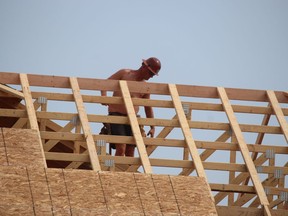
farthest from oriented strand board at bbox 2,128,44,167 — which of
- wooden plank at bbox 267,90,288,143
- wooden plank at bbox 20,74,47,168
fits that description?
wooden plank at bbox 267,90,288,143

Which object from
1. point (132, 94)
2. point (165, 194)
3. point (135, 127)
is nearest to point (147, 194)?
point (165, 194)

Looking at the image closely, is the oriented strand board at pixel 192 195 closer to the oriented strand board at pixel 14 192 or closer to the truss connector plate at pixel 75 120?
the oriented strand board at pixel 14 192

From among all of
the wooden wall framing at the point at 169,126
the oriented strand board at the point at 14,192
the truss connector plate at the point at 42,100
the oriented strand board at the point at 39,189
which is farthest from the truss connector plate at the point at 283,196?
the oriented strand board at the point at 14,192

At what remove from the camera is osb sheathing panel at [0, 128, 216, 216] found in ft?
41.7

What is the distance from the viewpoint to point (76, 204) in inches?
505

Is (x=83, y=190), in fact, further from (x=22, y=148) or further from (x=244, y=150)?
(x=244, y=150)

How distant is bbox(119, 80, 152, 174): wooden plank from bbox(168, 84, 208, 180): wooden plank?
0.66 metres

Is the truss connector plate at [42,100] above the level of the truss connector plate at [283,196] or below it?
above

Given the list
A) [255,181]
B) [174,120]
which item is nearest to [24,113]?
[174,120]

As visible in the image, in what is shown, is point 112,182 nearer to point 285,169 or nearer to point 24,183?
point 24,183

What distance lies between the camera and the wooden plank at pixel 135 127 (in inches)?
572

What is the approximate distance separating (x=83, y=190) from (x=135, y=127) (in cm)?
227

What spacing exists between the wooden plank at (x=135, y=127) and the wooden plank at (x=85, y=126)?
639mm

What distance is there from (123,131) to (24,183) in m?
3.69
